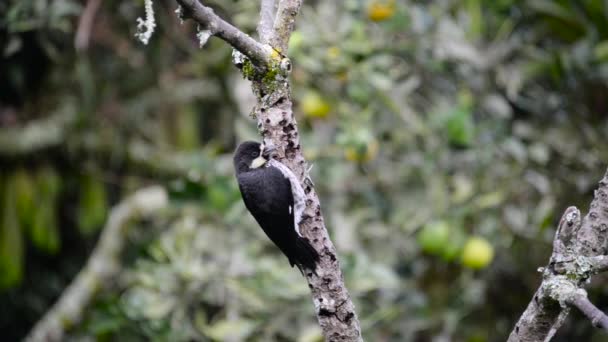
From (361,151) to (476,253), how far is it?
2.59 ft

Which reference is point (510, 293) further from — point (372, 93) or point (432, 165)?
point (372, 93)

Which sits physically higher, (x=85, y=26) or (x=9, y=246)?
(x=85, y=26)

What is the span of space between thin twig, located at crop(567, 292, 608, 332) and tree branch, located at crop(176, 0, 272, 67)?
3.30 ft

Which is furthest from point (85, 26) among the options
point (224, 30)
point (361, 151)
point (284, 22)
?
point (224, 30)

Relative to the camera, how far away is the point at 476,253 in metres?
3.89

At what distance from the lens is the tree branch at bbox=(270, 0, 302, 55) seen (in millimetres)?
2256

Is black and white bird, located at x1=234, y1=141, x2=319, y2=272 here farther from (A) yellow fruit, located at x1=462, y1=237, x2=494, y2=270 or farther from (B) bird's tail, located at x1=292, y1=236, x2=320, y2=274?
(A) yellow fruit, located at x1=462, y1=237, x2=494, y2=270

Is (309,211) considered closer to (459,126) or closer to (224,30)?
(224,30)

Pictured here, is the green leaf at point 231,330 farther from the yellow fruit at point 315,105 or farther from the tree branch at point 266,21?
the tree branch at point 266,21

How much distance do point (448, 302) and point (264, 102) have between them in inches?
110

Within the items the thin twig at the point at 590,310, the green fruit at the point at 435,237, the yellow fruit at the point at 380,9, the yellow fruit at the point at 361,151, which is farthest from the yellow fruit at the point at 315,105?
the thin twig at the point at 590,310

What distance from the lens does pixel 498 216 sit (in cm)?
428

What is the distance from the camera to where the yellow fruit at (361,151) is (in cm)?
370

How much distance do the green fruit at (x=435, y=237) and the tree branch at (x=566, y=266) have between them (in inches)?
72.3
